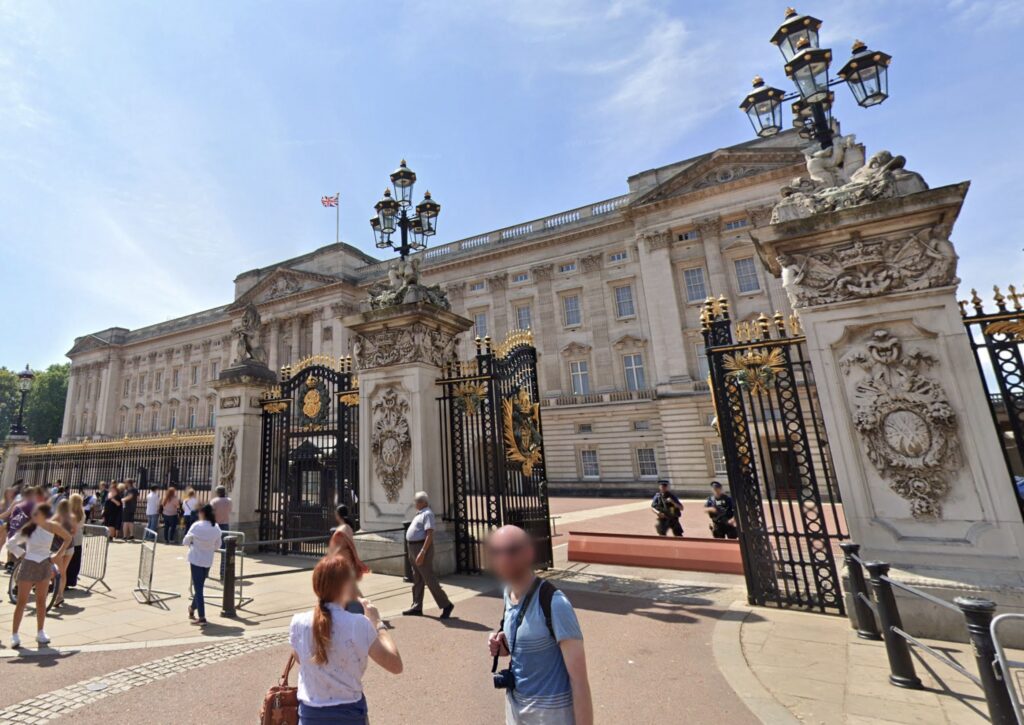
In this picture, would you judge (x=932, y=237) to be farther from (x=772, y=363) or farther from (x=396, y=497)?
(x=396, y=497)

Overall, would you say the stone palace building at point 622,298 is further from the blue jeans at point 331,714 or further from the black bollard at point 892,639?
the black bollard at point 892,639

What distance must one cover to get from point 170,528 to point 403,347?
10299 millimetres

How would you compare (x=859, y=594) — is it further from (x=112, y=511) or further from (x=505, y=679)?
(x=112, y=511)

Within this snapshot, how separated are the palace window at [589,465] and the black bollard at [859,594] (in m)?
29.5

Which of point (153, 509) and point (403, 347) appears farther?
point (153, 509)

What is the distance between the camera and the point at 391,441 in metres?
9.27

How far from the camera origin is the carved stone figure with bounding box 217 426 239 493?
39.2 ft

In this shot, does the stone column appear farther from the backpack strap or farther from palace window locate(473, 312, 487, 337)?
the backpack strap

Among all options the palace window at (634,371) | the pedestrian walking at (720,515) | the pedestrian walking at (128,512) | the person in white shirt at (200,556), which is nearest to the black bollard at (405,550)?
the person in white shirt at (200,556)

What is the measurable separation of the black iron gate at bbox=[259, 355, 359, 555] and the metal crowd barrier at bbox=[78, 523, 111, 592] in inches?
121

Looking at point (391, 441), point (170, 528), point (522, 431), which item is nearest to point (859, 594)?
point (522, 431)

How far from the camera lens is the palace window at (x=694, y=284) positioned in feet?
108

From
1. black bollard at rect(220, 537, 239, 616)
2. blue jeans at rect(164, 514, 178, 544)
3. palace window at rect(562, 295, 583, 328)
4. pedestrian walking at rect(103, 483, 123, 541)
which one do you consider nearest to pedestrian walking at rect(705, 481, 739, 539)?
black bollard at rect(220, 537, 239, 616)

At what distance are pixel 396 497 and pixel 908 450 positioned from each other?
25.1 ft
